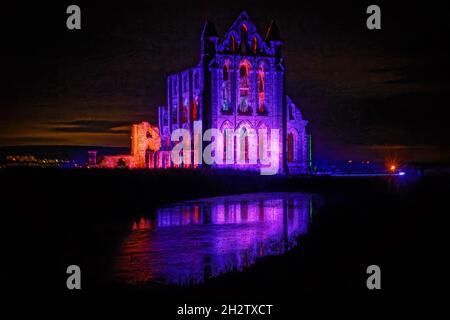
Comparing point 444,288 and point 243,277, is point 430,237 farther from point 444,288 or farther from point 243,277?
point 243,277

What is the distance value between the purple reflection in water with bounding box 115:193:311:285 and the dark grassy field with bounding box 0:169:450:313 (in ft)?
2.17

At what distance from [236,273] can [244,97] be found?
51.5 metres

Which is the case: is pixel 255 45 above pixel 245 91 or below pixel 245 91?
above

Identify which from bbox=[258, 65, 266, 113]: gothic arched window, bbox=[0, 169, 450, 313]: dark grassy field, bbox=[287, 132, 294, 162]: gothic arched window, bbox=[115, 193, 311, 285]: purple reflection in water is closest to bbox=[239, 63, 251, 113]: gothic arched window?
bbox=[258, 65, 266, 113]: gothic arched window

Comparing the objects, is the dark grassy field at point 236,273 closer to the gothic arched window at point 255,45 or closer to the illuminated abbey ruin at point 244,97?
the illuminated abbey ruin at point 244,97

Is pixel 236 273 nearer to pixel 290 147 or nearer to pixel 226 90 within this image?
pixel 226 90

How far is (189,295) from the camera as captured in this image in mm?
14438

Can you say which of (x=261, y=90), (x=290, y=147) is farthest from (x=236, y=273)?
(x=290, y=147)

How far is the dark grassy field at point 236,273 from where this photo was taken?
14789mm

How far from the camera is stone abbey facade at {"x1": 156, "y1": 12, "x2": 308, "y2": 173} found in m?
64.9

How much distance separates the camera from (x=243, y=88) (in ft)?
221

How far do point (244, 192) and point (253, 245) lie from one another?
29696mm

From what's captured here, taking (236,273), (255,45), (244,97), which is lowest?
(236,273)
